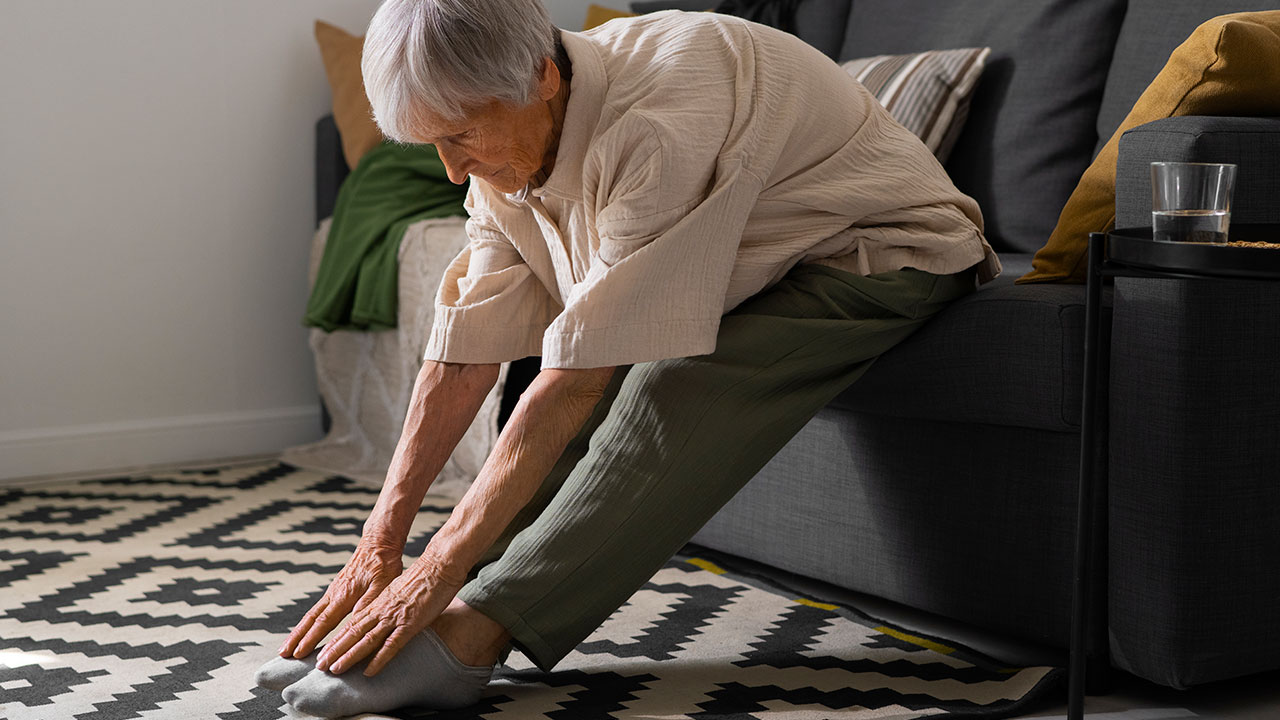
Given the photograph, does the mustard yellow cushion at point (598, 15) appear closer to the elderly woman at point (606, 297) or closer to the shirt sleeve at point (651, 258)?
the elderly woman at point (606, 297)

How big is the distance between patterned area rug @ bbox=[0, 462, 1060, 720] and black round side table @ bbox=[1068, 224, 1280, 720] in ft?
0.36

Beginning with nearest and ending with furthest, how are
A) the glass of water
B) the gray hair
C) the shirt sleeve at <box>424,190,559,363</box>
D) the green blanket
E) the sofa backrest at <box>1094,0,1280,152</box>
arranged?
the glass of water → the gray hair → the shirt sleeve at <box>424,190,559,363</box> → the sofa backrest at <box>1094,0,1280,152</box> → the green blanket

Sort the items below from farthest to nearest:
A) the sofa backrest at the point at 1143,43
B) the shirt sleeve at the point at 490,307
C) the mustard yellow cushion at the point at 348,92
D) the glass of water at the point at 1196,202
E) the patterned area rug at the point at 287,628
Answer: the mustard yellow cushion at the point at 348,92 → the sofa backrest at the point at 1143,43 → the shirt sleeve at the point at 490,307 → the patterned area rug at the point at 287,628 → the glass of water at the point at 1196,202

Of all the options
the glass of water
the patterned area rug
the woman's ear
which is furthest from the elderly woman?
the glass of water

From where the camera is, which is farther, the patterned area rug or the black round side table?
the patterned area rug

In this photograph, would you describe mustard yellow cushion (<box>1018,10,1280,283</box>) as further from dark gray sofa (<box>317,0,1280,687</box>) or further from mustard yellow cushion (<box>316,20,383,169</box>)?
mustard yellow cushion (<box>316,20,383,169</box>)

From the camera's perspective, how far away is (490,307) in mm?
1510

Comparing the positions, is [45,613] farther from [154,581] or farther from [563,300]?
[563,300]

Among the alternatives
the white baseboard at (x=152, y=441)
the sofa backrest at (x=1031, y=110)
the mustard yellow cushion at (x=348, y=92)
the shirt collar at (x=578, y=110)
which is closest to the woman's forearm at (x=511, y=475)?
the shirt collar at (x=578, y=110)

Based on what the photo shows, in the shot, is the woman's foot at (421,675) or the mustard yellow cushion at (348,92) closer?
the woman's foot at (421,675)

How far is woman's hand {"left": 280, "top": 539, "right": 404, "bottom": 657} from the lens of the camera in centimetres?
134

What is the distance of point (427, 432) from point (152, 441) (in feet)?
5.02

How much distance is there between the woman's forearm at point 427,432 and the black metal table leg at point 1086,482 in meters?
0.65

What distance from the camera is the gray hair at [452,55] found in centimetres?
125
